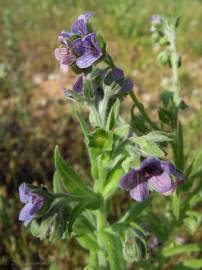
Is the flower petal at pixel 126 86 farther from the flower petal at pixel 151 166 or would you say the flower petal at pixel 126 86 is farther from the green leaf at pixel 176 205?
the green leaf at pixel 176 205

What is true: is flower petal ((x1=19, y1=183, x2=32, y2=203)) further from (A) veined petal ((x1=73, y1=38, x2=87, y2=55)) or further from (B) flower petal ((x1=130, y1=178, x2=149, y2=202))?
(A) veined petal ((x1=73, y1=38, x2=87, y2=55))

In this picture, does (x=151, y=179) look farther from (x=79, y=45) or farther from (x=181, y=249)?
(x=181, y=249)

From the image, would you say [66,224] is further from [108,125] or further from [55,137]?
[55,137]

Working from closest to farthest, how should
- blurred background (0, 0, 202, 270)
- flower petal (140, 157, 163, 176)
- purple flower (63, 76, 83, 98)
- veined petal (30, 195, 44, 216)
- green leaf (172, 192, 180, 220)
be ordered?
flower petal (140, 157, 163, 176) → veined petal (30, 195, 44, 216) → purple flower (63, 76, 83, 98) → green leaf (172, 192, 180, 220) → blurred background (0, 0, 202, 270)

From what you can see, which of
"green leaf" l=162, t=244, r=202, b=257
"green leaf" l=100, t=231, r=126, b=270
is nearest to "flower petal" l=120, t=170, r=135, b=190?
"green leaf" l=100, t=231, r=126, b=270

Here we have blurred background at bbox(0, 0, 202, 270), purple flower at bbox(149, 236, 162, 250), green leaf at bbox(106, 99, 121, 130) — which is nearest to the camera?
green leaf at bbox(106, 99, 121, 130)

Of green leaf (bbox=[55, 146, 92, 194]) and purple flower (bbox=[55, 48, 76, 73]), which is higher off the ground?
purple flower (bbox=[55, 48, 76, 73])

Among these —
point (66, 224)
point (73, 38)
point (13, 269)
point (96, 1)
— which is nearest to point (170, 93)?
point (73, 38)
